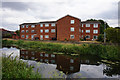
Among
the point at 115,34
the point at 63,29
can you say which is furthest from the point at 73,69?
the point at 63,29

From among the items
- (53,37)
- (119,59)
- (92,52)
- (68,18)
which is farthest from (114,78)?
(53,37)

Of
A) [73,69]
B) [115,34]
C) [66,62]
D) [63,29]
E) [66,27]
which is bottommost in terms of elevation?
[73,69]

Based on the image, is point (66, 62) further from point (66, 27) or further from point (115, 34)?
point (66, 27)

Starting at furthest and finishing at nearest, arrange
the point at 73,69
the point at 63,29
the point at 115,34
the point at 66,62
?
the point at 63,29 → the point at 115,34 → the point at 66,62 → the point at 73,69

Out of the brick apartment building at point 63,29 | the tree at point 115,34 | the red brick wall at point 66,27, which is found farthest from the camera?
the brick apartment building at point 63,29

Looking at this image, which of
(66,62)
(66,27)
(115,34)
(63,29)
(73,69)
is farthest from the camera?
(63,29)

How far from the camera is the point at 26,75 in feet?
17.3

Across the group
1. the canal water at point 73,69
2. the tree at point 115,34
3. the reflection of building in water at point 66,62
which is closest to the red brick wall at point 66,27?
the tree at point 115,34

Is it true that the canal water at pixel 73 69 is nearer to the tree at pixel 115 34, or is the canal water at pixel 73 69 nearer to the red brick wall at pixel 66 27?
the tree at pixel 115 34

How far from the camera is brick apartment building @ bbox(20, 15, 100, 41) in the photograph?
33.8m

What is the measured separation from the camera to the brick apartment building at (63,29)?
3378 centimetres

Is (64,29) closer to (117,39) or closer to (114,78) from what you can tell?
(117,39)

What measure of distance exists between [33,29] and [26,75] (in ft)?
138

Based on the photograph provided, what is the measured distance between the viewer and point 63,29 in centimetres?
3444
